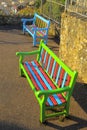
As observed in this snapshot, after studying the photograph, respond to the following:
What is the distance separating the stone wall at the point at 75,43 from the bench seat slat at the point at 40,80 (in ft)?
3.27

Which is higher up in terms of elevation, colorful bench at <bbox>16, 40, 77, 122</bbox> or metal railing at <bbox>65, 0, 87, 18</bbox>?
metal railing at <bbox>65, 0, 87, 18</bbox>

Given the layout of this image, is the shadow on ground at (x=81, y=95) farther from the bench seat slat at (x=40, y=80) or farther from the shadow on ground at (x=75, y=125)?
the bench seat slat at (x=40, y=80)

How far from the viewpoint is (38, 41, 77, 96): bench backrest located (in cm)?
440

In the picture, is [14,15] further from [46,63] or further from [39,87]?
[39,87]

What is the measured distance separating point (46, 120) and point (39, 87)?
64 cm

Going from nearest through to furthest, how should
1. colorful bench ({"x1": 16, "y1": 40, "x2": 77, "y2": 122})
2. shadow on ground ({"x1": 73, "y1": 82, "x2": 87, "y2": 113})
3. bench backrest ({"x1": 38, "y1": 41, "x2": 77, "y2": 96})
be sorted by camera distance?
colorful bench ({"x1": 16, "y1": 40, "x2": 77, "y2": 122})
bench backrest ({"x1": 38, "y1": 41, "x2": 77, "y2": 96})
shadow on ground ({"x1": 73, "y1": 82, "x2": 87, "y2": 113})

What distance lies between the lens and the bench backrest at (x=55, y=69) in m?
4.40

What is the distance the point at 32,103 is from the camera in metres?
4.89

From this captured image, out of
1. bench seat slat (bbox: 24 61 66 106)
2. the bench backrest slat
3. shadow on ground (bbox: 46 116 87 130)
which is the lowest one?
shadow on ground (bbox: 46 116 87 130)

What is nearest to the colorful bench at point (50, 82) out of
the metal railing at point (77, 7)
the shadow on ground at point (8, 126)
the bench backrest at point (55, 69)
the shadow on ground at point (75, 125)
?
the bench backrest at point (55, 69)

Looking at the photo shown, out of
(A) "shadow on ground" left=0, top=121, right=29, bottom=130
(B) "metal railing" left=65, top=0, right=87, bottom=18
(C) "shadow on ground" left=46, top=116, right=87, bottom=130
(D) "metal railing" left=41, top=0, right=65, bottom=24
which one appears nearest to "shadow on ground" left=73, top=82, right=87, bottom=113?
(C) "shadow on ground" left=46, top=116, right=87, bottom=130

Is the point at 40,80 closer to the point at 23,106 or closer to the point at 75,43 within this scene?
the point at 23,106

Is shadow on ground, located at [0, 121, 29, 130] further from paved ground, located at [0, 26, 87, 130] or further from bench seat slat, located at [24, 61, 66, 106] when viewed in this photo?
bench seat slat, located at [24, 61, 66, 106]

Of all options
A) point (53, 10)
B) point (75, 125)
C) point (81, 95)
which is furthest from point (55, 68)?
point (53, 10)
